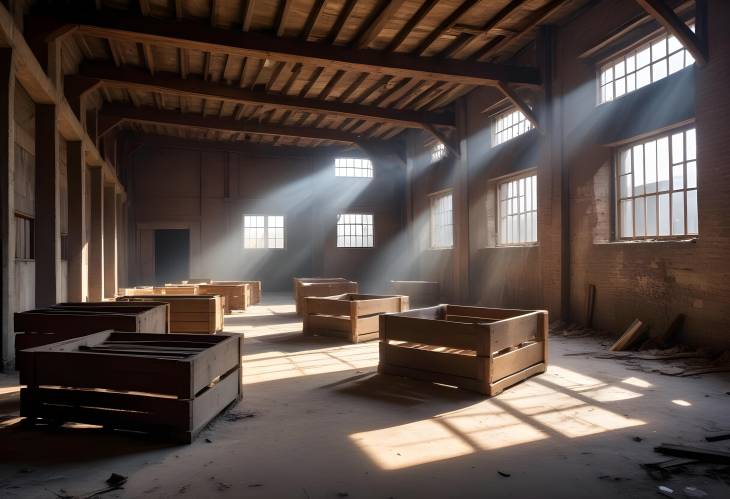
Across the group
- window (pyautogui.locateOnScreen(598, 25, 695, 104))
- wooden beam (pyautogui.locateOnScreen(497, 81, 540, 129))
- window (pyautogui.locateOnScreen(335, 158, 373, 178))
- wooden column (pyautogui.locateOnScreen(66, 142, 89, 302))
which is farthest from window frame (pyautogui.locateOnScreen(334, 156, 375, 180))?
window (pyautogui.locateOnScreen(598, 25, 695, 104))

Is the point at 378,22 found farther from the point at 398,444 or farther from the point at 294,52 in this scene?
the point at 398,444

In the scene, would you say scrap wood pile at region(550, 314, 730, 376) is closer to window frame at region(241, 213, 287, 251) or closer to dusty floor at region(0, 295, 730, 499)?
dusty floor at region(0, 295, 730, 499)

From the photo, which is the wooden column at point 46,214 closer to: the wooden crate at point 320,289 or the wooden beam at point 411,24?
the wooden crate at point 320,289

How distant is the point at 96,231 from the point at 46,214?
16.1 ft

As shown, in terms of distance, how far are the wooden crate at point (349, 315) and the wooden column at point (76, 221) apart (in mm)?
4637

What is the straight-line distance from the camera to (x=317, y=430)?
4.02 metres

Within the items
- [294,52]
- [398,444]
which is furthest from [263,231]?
[398,444]

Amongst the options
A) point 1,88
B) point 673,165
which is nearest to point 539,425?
point 673,165

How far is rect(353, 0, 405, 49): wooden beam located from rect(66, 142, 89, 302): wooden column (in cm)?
573

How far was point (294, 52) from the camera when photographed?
9.27 m

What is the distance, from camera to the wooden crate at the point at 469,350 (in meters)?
5.07

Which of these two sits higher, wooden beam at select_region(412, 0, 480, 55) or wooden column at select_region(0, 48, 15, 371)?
wooden beam at select_region(412, 0, 480, 55)

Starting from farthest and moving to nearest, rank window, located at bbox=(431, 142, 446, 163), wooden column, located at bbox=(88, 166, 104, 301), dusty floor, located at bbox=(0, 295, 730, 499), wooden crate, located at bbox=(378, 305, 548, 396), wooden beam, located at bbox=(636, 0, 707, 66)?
window, located at bbox=(431, 142, 446, 163)
wooden column, located at bbox=(88, 166, 104, 301)
wooden beam, located at bbox=(636, 0, 707, 66)
wooden crate, located at bbox=(378, 305, 548, 396)
dusty floor, located at bbox=(0, 295, 730, 499)

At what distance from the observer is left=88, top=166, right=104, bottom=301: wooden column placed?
475 inches
